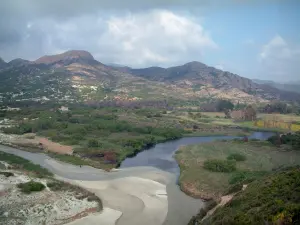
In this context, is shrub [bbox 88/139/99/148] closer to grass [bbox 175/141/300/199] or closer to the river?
the river

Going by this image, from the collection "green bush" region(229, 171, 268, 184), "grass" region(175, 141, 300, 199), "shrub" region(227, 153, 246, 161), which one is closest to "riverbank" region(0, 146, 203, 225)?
"grass" region(175, 141, 300, 199)

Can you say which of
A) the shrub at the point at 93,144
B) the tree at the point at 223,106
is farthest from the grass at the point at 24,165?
the tree at the point at 223,106

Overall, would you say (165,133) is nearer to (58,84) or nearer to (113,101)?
(113,101)

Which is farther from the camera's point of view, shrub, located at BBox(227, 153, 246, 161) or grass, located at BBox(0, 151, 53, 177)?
shrub, located at BBox(227, 153, 246, 161)

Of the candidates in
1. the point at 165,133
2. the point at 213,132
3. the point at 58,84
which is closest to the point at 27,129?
the point at 165,133

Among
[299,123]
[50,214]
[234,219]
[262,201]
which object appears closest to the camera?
[234,219]

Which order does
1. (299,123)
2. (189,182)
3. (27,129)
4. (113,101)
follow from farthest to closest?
(113,101), (299,123), (27,129), (189,182)

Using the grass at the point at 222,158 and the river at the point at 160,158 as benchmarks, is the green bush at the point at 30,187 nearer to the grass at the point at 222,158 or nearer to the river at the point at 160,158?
the grass at the point at 222,158
